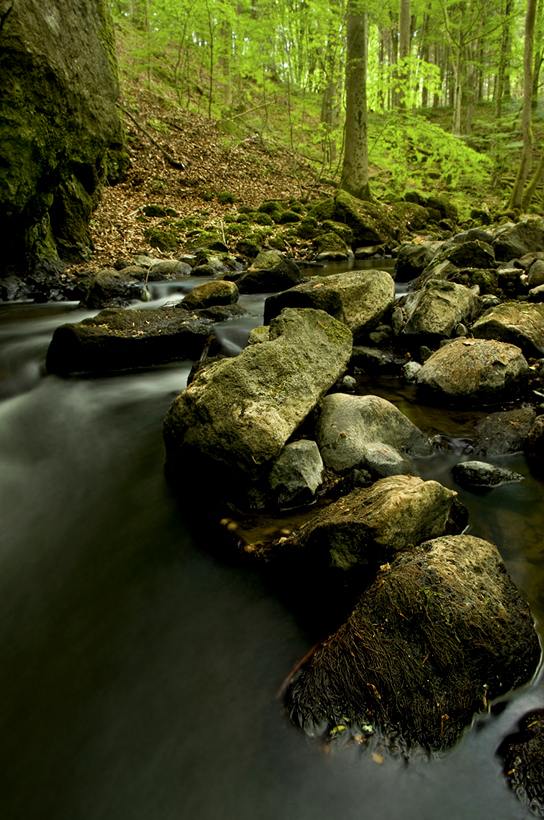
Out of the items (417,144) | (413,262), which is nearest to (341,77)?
(417,144)

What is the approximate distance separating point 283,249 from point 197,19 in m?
10.2

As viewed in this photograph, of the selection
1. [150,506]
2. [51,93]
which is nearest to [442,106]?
[51,93]

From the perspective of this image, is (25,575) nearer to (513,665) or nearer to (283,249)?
(513,665)

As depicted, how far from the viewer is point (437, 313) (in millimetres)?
5840

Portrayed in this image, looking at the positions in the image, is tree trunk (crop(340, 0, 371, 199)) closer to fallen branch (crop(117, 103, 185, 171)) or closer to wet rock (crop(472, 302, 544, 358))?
fallen branch (crop(117, 103, 185, 171))

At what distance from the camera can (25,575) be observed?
296 centimetres

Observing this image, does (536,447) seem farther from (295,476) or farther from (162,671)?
(162,671)

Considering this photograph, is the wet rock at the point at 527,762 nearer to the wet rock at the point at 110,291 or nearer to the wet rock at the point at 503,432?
the wet rock at the point at 503,432

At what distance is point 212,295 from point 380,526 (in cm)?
623

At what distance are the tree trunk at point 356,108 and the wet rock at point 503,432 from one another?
548 inches

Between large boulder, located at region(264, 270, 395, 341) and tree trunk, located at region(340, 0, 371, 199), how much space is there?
1144cm

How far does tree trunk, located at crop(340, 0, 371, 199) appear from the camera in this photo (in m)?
13.9

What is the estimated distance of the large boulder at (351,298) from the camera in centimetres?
545

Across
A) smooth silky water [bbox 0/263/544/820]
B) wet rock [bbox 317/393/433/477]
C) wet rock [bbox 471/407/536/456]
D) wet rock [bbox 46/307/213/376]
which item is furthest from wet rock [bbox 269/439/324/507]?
wet rock [bbox 46/307/213/376]
